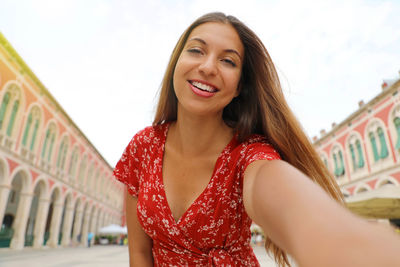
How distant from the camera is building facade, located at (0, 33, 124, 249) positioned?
12266 mm

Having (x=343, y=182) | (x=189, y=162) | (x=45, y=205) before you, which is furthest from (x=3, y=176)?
(x=343, y=182)

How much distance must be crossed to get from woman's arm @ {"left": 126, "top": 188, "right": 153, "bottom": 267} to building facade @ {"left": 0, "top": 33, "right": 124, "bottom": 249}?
12816mm

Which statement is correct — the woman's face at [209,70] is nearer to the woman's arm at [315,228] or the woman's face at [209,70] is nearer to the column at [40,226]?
the woman's arm at [315,228]

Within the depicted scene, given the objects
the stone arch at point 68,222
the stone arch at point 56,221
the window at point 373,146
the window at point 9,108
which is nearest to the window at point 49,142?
the stone arch at point 56,221

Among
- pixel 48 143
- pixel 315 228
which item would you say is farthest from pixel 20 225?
pixel 315 228

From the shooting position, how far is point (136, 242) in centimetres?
143

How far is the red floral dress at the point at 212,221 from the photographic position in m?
1.10

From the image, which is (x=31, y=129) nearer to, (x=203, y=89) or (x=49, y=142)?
(x=49, y=142)

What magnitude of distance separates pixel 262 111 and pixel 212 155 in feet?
0.98

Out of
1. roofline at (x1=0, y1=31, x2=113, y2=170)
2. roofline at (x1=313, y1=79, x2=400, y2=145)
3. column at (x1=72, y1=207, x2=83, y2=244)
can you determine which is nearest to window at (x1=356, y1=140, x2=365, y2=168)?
roofline at (x1=313, y1=79, x2=400, y2=145)

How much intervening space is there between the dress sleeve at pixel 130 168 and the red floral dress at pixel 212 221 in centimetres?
22

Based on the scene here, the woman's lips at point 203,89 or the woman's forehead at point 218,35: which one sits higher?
the woman's forehead at point 218,35

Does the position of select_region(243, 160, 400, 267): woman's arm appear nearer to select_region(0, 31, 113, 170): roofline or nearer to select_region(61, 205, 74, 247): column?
select_region(0, 31, 113, 170): roofline

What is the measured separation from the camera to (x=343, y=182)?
18.1 m
